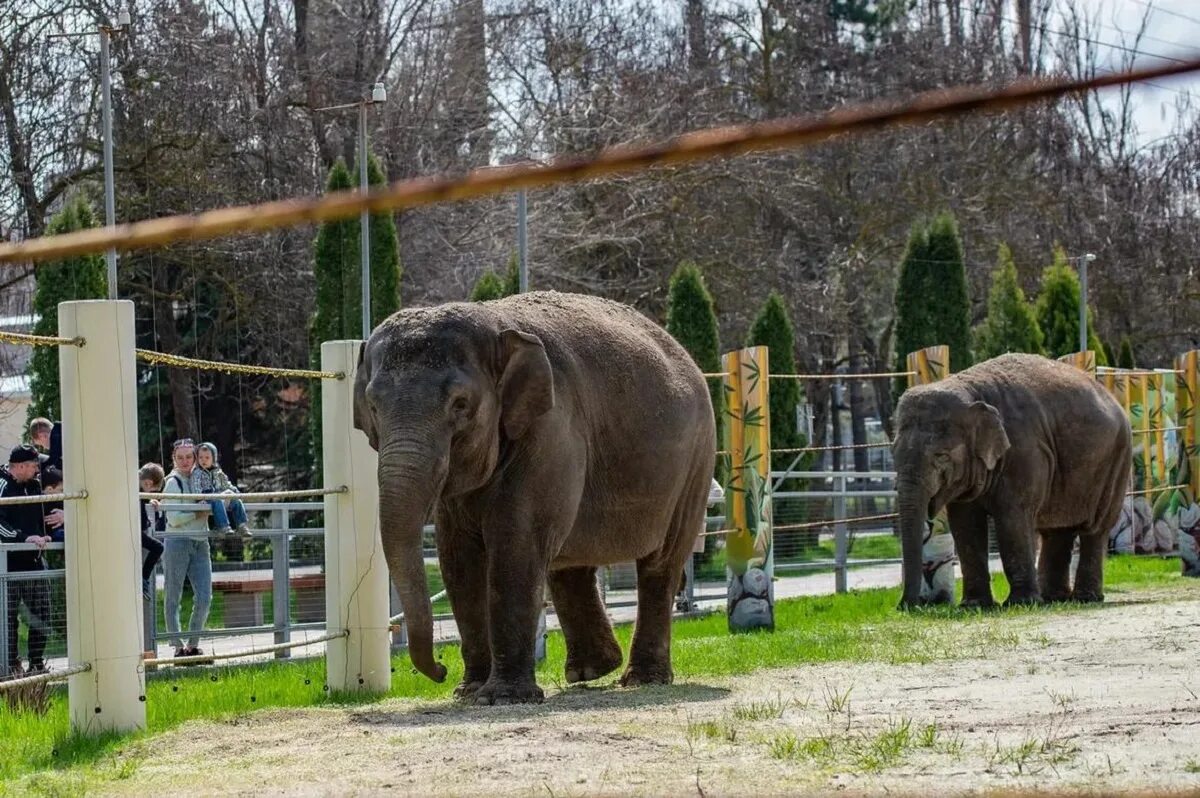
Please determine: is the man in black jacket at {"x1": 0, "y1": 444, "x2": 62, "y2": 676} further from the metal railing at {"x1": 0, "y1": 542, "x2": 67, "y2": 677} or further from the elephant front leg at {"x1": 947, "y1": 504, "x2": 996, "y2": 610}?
the elephant front leg at {"x1": 947, "y1": 504, "x2": 996, "y2": 610}

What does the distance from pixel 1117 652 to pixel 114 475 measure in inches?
228

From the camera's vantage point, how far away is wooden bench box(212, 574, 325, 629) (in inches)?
579

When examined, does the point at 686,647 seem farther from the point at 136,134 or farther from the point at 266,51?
the point at 266,51

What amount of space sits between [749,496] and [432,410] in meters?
6.58

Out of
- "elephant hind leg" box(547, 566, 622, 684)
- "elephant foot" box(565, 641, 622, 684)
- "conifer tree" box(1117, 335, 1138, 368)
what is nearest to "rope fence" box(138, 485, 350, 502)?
"elephant hind leg" box(547, 566, 622, 684)

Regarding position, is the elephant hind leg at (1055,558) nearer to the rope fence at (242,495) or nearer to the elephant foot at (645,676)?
the elephant foot at (645,676)

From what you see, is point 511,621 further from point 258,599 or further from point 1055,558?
point 1055,558

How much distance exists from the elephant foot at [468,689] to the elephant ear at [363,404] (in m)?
1.28

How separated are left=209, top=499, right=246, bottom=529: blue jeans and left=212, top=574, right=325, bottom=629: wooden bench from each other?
3.14ft

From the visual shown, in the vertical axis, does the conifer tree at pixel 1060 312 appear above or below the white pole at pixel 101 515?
above

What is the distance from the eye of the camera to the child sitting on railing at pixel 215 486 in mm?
13523

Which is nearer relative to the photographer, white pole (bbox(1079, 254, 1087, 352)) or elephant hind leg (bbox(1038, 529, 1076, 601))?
elephant hind leg (bbox(1038, 529, 1076, 601))

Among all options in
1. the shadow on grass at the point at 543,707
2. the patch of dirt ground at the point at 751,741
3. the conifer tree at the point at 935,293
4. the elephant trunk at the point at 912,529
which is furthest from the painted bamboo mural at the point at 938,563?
the conifer tree at the point at 935,293

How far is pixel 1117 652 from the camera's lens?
10.3 m
